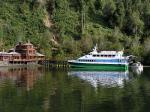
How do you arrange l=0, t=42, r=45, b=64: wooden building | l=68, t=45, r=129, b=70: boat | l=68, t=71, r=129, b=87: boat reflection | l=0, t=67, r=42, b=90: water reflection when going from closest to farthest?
1. l=0, t=67, r=42, b=90: water reflection
2. l=68, t=71, r=129, b=87: boat reflection
3. l=68, t=45, r=129, b=70: boat
4. l=0, t=42, r=45, b=64: wooden building

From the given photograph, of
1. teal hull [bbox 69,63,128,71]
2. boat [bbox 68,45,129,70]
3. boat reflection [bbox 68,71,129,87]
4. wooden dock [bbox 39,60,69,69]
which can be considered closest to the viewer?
boat reflection [bbox 68,71,129,87]

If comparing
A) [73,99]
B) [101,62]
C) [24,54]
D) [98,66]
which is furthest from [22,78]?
[24,54]

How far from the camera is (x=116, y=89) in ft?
280

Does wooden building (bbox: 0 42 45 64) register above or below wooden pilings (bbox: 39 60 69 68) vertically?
above

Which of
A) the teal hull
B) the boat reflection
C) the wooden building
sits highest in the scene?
the wooden building

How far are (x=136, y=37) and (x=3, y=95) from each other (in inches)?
5172

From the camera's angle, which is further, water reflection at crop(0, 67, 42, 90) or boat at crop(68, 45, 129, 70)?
boat at crop(68, 45, 129, 70)

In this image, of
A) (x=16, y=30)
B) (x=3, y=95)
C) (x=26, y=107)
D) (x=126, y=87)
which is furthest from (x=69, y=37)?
(x=26, y=107)

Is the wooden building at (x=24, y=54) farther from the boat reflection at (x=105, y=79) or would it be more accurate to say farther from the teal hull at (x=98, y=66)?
the boat reflection at (x=105, y=79)

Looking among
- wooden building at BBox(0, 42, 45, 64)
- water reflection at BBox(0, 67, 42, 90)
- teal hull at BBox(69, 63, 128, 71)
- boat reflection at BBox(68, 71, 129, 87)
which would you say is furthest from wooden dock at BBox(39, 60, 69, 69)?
boat reflection at BBox(68, 71, 129, 87)

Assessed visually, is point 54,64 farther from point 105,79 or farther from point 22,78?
point 105,79

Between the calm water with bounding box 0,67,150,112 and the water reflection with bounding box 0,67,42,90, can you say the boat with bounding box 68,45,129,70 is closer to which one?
the water reflection with bounding box 0,67,42,90

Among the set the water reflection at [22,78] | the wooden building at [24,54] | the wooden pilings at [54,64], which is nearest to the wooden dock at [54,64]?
the wooden pilings at [54,64]

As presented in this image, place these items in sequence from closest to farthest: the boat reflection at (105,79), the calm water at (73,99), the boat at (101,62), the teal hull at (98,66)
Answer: the calm water at (73,99), the boat reflection at (105,79), the teal hull at (98,66), the boat at (101,62)
